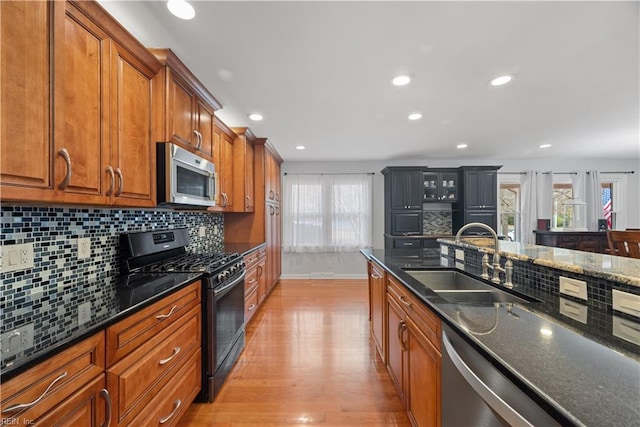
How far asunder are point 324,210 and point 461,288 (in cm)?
326

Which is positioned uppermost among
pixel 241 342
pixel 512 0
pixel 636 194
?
pixel 512 0

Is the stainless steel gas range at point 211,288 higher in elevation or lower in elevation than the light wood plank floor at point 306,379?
higher

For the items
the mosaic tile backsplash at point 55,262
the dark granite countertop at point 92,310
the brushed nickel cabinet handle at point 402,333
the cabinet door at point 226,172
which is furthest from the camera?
the cabinet door at point 226,172

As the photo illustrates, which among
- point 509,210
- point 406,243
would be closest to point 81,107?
point 406,243

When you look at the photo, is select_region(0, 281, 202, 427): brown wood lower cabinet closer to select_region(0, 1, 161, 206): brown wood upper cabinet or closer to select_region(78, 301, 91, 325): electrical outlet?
select_region(78, 301, 91, 325): electrical outlet

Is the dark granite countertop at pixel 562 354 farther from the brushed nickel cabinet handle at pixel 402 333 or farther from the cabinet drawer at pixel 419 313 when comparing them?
the brushed nickel cabinet handle at pixel 402 333

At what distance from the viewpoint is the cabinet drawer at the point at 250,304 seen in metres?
2.58

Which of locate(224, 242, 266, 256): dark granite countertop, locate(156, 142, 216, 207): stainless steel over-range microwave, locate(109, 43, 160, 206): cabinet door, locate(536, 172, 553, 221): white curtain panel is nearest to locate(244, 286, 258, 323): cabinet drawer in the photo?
locate(224, 242, 266, 256): dark granite countertop

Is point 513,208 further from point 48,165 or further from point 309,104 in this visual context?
point 48,165

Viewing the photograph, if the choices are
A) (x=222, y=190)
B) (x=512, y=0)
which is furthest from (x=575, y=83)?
(x=222, y=190)

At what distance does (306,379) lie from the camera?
1.93 meters

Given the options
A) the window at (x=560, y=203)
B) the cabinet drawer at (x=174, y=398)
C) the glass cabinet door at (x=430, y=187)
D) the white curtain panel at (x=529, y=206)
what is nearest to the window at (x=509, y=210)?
the white curtain panel at (x=529, y=206)

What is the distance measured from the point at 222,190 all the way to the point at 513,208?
5.45 meters

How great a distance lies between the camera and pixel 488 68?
185 cm
